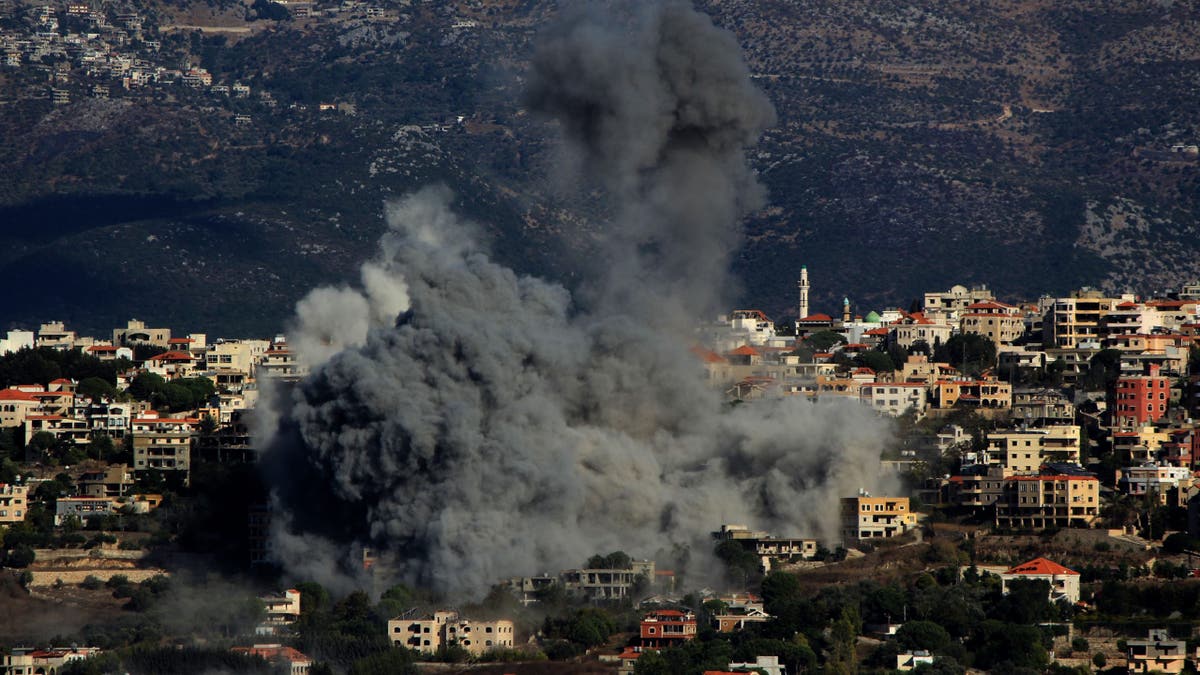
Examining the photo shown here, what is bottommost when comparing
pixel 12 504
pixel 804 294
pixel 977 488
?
pixel 12 504

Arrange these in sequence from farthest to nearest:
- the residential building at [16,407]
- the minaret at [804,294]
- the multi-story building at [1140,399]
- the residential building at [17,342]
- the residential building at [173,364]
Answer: the minaret at [804,294] → the residential building at [17,342] → the residential building at [173,364] → the residential building at [16,407] → the multi-story building at [1140,399]

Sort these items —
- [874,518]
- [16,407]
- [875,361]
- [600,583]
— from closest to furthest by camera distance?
[600,583]
[874,518]
[16,407]
[875,361]

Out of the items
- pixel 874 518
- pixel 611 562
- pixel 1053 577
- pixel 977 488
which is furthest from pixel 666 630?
pixel 977 488

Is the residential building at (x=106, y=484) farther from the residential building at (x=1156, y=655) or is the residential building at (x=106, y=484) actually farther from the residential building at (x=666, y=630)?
the residential building at (x=1156, y=655)

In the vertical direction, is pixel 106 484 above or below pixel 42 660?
above

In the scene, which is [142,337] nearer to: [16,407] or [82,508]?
[16,407]

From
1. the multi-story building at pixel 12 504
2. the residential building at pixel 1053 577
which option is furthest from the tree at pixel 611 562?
the multi-story building at pixel 12 504
